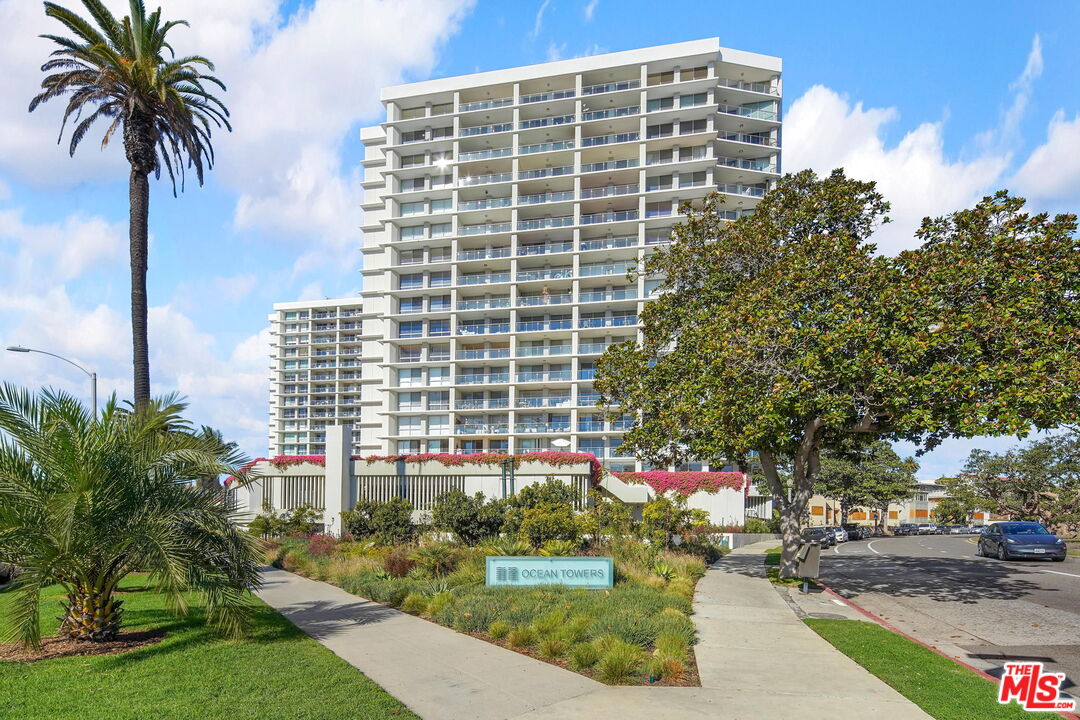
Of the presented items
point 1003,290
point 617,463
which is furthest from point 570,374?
point 1003,290

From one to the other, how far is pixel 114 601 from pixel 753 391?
13.2 metres

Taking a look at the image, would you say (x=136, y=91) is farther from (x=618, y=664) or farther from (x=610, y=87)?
(x=610, y=87)

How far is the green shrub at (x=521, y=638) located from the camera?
34.8ft

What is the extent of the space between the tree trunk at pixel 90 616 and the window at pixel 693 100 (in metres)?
59.5

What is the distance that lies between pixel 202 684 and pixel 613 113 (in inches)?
2396

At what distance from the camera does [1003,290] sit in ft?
49.6

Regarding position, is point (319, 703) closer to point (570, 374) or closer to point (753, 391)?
Result: point (753, 391)

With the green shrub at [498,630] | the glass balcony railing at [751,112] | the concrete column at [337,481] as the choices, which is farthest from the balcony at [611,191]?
the green shrub at [498,630]

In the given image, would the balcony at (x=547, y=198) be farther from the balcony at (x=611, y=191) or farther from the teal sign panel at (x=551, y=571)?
the teal sign panel at (x=551, y=571)

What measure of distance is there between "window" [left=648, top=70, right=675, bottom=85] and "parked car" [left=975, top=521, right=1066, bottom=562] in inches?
1855

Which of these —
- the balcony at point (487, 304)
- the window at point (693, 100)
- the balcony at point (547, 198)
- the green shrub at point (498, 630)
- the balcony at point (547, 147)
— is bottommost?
the green shrub at point (498, 630)

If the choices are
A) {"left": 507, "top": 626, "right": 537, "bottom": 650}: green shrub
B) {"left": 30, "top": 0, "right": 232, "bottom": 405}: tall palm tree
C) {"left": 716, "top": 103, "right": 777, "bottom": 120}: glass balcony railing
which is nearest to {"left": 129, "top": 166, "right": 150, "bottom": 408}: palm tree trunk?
{"left": 30, "top": 0, "right": 232, "bottom": 405}: tall palm tree

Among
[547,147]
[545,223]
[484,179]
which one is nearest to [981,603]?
[545,223]

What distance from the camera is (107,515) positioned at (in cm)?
1010
